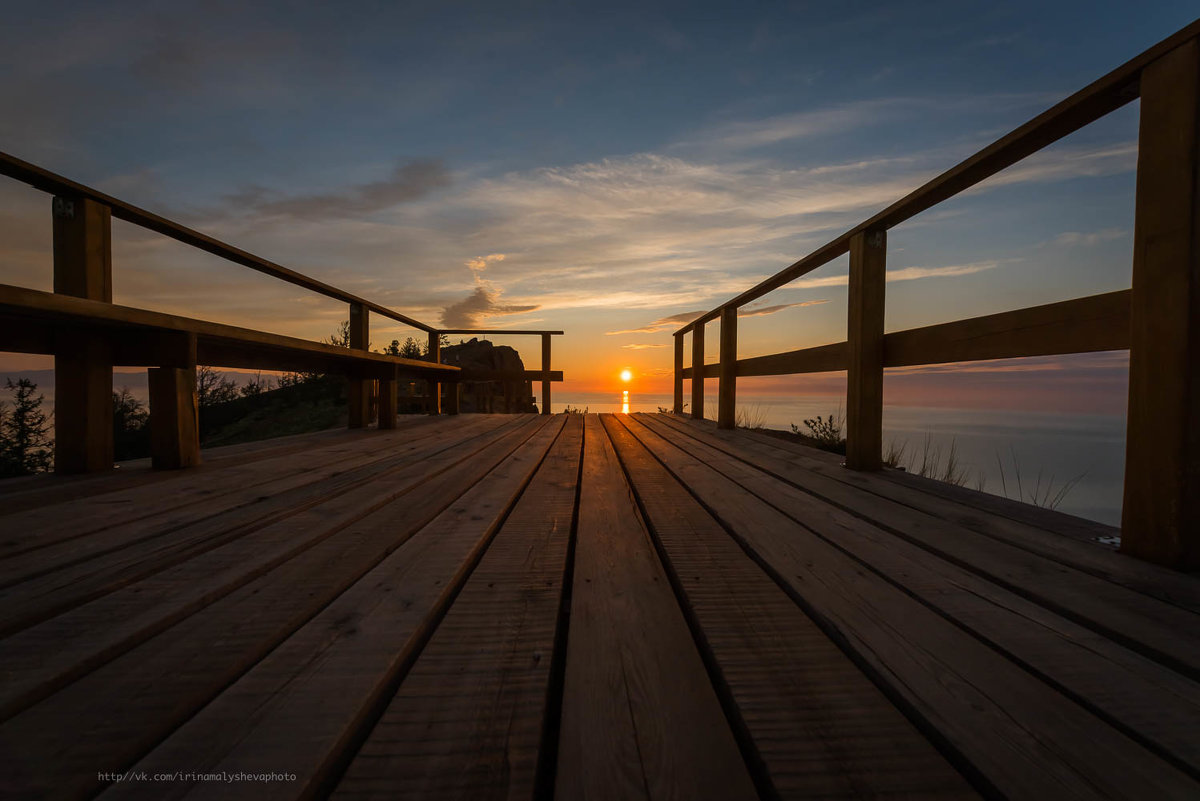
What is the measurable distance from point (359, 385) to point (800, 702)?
5248 millimetres

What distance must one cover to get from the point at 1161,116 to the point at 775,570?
159 cm

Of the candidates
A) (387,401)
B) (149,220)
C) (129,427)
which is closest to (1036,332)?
(149,220)

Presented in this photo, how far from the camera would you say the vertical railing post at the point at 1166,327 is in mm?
1195

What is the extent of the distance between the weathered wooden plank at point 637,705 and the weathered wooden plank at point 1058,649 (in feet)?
1.73

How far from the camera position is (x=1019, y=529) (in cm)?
153

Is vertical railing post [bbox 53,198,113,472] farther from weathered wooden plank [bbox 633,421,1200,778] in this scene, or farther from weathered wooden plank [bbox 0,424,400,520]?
weathered wooden plank [bbox 633,421,1200,778]

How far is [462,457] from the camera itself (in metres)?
2.87

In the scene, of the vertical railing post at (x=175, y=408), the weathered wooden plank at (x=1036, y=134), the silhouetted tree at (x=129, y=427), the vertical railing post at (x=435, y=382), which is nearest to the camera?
the weathered wooden plank at (x=1036, y=134)

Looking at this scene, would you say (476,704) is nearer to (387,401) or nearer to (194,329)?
(194,329)

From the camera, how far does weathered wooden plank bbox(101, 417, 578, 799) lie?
0.52 m

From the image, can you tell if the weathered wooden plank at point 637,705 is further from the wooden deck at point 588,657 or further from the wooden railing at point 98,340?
the wooden railing at point 98,340

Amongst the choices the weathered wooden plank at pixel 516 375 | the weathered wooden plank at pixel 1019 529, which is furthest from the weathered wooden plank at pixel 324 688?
the weathered wooden plank at pixel 516 375

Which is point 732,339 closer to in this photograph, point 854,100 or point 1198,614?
point 1198,614

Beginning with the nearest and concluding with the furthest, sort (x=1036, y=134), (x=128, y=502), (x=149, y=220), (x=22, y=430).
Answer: (x=1036, y=134), (x=128, y=502), (x=149, y=220), (x=22, y=430)
